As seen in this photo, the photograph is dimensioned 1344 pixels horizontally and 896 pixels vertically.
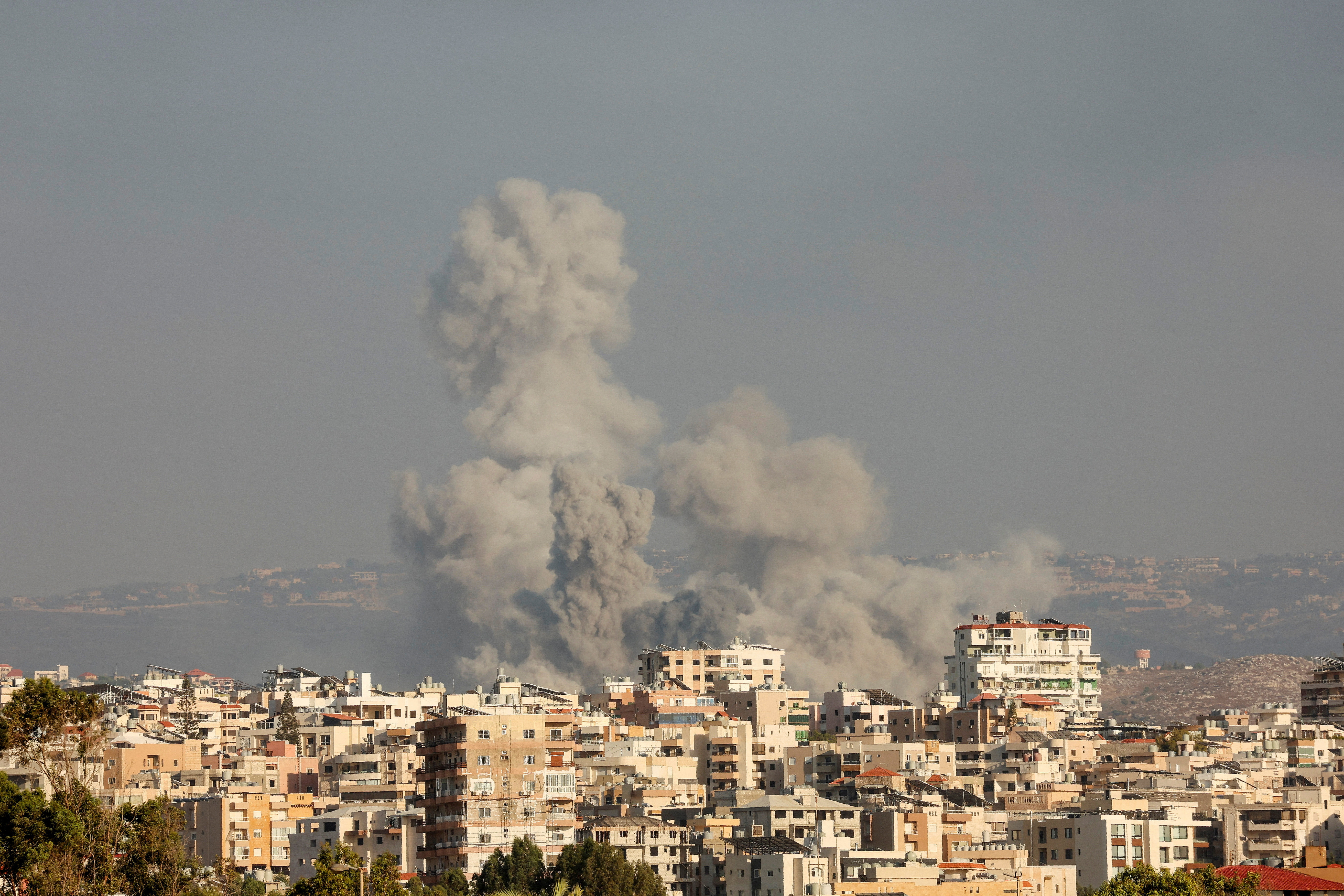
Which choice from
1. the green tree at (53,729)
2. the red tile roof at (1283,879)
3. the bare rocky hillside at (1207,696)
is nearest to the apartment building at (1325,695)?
the bare rocky hillside at (1207,696)

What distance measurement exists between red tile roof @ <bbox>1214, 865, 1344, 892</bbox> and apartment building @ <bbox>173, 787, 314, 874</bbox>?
1186 inches

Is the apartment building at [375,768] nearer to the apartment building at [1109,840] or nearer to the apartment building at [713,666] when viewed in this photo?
the apartment building at [1109,840]

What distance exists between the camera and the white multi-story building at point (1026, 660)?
135 m

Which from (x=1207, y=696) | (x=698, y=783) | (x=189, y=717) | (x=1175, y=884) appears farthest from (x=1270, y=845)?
(x=1207, y=696)

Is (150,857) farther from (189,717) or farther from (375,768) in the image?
(189,717)

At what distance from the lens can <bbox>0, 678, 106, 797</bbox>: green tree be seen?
56156mm

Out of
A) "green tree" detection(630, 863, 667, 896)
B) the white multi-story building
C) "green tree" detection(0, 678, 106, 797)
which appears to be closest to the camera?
"green tree" detection(0, 678, 106, 797)

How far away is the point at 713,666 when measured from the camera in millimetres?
133625

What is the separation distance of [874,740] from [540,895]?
4247 cm

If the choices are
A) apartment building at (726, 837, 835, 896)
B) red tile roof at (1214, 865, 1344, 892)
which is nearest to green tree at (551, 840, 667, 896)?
apartment building at (726, 837, 835, 896)

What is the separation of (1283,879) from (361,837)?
93.8 ft

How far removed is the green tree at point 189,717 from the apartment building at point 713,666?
25.6 meters

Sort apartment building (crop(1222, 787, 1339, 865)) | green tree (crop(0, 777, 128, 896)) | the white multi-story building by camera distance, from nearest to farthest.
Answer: green tree (crop(0, 777, 128, 896)) < apartment building (crop(1222, 787, 1339, 865)) < the white multi-story building

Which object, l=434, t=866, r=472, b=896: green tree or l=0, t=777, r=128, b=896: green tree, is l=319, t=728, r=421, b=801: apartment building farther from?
l=0, t=777, r=128, b=896: green tree
